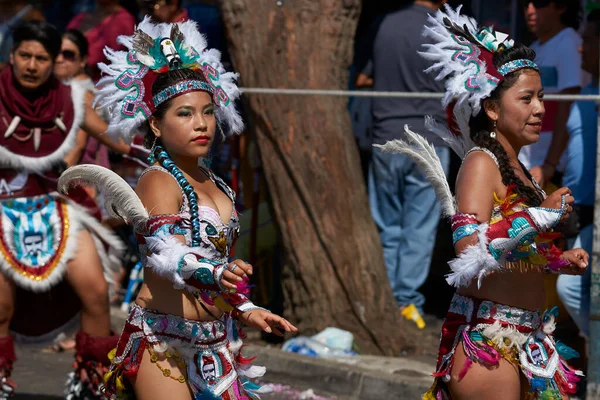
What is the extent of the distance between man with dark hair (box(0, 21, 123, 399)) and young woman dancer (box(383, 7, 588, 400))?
2.22m

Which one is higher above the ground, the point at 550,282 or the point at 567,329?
the point at 550,282

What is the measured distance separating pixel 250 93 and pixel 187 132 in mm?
3051

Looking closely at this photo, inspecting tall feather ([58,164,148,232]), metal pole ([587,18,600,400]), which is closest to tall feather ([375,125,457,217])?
tall feather ([58,164,148,232])

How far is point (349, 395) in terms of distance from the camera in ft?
21.8

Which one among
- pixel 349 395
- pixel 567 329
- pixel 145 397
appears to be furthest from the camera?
pixel 567 329

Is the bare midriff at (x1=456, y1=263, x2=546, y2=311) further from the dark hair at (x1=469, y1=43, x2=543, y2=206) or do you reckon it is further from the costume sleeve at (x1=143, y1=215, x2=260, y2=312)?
the costume sleeve at (x1=143, y1=215, x2=260, y2=312)

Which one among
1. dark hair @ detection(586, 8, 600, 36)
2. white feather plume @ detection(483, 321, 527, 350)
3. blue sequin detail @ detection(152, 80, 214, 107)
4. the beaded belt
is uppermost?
dark hair @ detection(586, 8, 600, 36)

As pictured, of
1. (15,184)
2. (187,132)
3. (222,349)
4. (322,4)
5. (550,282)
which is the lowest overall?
(550,282)

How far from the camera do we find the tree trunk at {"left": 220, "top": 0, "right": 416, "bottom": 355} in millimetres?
7270

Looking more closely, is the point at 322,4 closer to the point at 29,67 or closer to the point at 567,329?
the point at 29,67

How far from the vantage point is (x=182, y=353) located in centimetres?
416

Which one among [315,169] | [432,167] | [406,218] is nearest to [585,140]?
[406,218]

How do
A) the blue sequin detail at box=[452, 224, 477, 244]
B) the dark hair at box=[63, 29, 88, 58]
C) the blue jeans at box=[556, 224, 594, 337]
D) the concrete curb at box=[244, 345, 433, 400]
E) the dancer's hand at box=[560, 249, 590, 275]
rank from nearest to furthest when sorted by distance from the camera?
the dancer's hand at box=[560, 249, 590, 275], the blue sequin detail at box=[452, 224, 477, 244], the blue jeans at box=[556, 224, 594, 337], the concrete curb at box=[244, 345, 433, 400], the dark hair at box=[63, 29, 88, 58]

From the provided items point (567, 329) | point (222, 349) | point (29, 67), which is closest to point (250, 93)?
point (29, 67)
